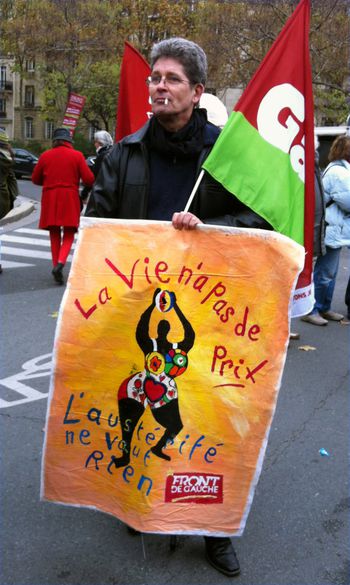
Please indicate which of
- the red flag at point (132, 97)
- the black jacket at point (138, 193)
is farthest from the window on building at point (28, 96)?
the black jacket at point (138, 193)

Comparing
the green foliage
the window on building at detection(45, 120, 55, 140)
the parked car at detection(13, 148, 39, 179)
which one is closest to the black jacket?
the parked car at detection(13, 148, 39, 179)

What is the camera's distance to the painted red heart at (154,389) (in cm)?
231

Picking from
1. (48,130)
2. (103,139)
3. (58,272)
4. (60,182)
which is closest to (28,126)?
(48,130)

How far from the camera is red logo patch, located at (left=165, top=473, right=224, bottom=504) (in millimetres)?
2346

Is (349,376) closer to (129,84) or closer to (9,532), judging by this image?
(129,84)

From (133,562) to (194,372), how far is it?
889mm

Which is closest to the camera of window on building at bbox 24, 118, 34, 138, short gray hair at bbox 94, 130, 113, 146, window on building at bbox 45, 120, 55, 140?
short gray hair at bbox 94, 130, 113, 146

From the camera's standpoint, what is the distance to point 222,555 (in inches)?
101

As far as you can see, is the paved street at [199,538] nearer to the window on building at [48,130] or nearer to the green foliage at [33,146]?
the green foliage at [33,146]

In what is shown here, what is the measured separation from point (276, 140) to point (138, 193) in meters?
0.61

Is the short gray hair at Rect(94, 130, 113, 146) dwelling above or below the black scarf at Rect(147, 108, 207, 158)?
below

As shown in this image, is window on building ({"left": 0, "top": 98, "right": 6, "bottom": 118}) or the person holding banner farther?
window on building ({"left": 0, "top": 98, "right": 6, "bottom": 118})

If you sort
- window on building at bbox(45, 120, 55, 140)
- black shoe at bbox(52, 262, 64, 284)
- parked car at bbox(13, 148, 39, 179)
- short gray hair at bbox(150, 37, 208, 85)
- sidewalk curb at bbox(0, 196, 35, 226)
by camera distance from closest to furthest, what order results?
1. short gray hair at bbox(150, 37, 208, 85)
2. black shoe at bbox(52, 262, 64, 284)
3. sidewalk curb at bbox(0, 196, 35, 226)
4. parked car at bbox(13, 148, 39, 179)
5. window on building at bbox(45, 120, 55, 140)

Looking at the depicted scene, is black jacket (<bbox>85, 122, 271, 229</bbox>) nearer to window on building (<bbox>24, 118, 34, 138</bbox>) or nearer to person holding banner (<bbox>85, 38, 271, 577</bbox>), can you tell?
person holding banner (<bbox>85, 38, 271, 577</bbox>)
